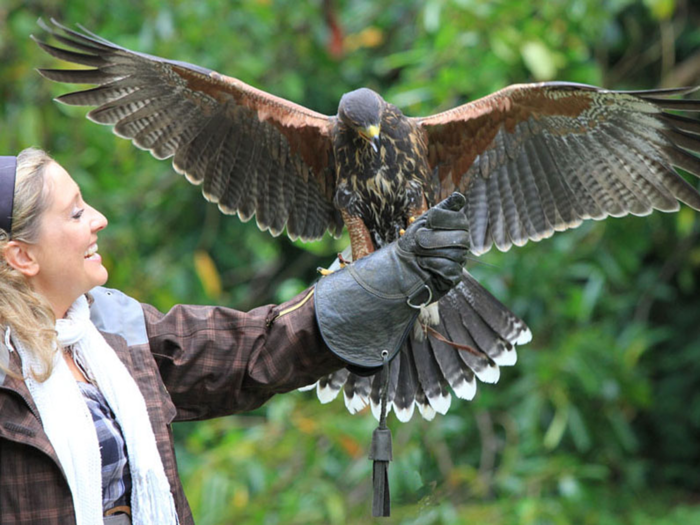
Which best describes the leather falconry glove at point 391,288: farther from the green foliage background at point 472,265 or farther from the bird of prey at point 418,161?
the green foliage background at point 472,265

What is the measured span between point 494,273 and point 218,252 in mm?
2054

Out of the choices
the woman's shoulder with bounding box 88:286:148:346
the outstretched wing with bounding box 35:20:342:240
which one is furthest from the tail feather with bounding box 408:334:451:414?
the woman's shoulder with bounding box 88:286:148:346

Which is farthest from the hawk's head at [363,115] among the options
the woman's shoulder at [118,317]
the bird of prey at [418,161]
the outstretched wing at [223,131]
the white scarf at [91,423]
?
the white scarf at [91,423]

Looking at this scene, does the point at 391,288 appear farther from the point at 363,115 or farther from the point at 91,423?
the point at 363,115

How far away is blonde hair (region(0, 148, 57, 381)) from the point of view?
5.76 feet

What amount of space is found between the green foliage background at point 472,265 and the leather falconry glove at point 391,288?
1460 millimetres

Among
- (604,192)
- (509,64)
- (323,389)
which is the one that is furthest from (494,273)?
(323,389)

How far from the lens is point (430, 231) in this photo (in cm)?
207

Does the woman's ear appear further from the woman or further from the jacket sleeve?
the jacket sleeve

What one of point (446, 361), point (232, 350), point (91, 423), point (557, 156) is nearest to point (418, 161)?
point (557, 156)

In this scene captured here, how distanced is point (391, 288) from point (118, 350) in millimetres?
655

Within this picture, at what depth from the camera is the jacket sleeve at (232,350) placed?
6.80 ft

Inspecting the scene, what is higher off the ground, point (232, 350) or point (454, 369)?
point (454, 369)

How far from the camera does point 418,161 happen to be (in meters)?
2.94
